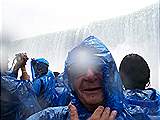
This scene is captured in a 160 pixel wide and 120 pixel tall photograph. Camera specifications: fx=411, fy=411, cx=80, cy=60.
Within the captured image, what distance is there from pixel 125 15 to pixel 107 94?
11372 mm

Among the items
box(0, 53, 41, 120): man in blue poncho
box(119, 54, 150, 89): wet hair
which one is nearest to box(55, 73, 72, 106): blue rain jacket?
box(0, 53, 41, 120): man in blue poncho

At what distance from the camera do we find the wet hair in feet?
8.63

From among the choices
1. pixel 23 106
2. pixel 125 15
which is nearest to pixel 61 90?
pixel 23 106

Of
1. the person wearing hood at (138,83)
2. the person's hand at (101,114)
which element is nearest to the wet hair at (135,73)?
the person wearing hood at (138,83)

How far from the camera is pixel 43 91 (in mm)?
3576

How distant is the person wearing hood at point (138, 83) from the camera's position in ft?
7.98

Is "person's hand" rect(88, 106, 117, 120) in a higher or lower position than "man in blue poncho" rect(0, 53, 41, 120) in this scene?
higher

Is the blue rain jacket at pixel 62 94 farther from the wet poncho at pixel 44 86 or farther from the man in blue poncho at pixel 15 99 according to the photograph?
the man in blue poncho at pixel 15 99

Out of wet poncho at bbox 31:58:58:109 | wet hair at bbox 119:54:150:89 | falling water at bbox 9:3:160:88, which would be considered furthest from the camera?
falling water at bbox 9:3:160:88

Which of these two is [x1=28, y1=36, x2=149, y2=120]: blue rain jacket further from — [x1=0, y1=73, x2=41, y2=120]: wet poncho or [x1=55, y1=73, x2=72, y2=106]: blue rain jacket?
[x1=55, y1=73, x2=72, y2=106]: blue rain jacket

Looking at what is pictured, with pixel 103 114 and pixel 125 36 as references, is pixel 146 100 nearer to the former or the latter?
pixel 103 114

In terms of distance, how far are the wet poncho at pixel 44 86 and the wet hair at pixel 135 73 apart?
0.91 m

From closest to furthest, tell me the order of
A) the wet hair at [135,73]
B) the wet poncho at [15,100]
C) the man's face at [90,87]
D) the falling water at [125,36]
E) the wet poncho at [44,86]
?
the man's face at [90,87]
the wet poncho at [15,100]
the wet hair at [135,73]
the wet poncho at [44,86]
the falling water at [125,36]

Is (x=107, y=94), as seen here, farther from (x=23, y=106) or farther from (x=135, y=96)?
(x=23, y=106)
